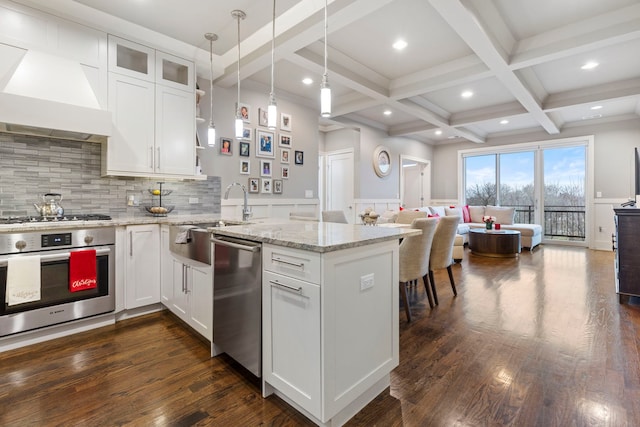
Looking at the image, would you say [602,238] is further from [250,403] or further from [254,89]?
[250,403]

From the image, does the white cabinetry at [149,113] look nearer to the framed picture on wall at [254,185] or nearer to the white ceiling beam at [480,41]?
the framed picture on wall at [254,185]

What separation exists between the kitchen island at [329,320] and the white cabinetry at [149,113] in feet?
6.48

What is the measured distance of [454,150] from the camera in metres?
8.58

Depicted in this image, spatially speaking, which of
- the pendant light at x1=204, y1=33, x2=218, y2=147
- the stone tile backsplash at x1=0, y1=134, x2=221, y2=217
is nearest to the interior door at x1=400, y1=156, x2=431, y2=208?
the pendant light at x1=204, y1=33, x2=218, y2=147

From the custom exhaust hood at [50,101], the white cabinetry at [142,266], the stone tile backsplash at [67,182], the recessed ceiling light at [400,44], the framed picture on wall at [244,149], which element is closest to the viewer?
the custom exhaust hood at [50,101]

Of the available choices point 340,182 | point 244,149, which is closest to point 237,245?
point 244,149

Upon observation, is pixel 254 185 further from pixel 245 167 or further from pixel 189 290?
pixel 189 290

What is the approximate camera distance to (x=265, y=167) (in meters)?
4.45

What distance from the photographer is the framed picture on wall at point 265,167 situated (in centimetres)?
441

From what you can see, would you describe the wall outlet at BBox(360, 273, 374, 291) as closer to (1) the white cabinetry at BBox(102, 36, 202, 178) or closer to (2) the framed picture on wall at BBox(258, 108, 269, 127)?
(1) the white cabinetry at BBox(102, 36, 202, 178)

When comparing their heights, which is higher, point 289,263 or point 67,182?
A: point 67,182

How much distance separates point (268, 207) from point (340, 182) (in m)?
2.74

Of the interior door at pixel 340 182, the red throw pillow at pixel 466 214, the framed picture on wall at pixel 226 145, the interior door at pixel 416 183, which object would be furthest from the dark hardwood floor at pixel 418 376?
the interior door at pixel 416 183

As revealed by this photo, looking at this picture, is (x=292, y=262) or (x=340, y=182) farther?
(x=340, y=182)
